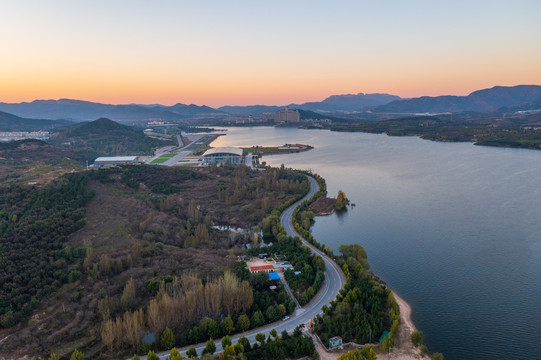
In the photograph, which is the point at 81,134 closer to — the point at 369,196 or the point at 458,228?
the point at 369,196

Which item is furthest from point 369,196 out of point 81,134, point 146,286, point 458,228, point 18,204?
point 81,134

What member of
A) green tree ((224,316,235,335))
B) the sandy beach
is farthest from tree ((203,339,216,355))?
the sandy beach

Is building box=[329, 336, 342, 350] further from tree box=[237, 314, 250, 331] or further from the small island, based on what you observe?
the small island

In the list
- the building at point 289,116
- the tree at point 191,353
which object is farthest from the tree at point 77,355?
the building at point 289,116

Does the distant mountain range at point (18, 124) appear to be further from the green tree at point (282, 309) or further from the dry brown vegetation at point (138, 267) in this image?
the green tree at point (282, 309)

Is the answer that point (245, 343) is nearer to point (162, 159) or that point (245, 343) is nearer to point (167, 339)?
point (167, 339)
